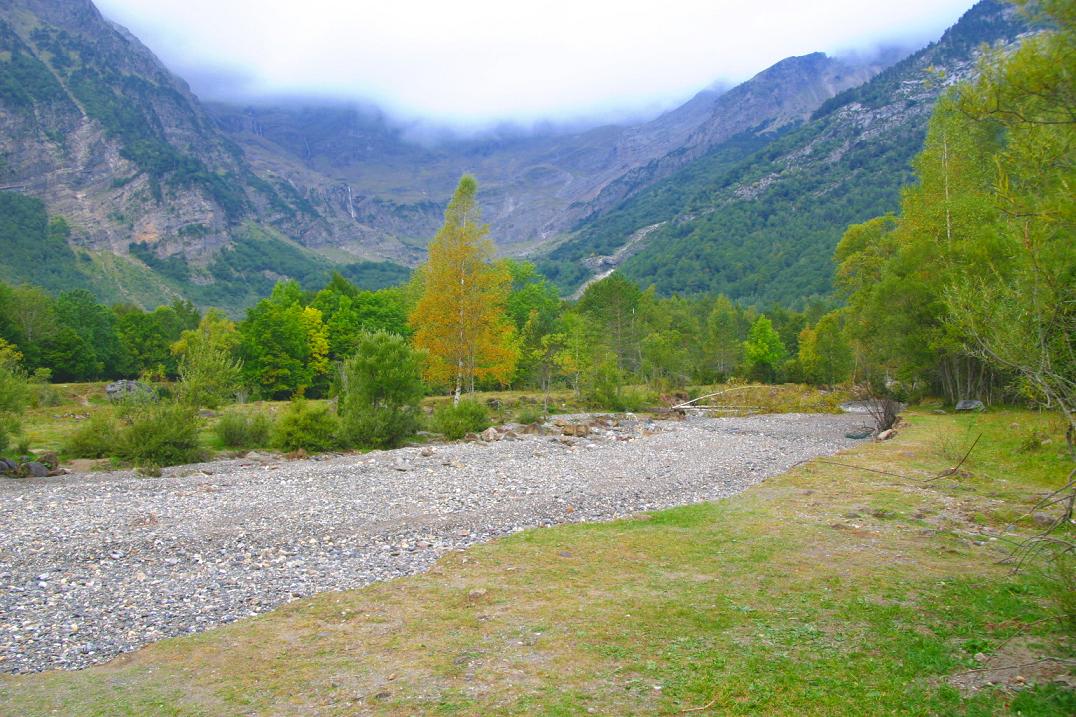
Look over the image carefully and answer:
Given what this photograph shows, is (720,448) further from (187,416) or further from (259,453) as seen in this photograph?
(187,416)

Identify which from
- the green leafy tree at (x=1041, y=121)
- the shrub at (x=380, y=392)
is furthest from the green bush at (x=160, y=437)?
the green leafy tree at (x=1041, y=121)

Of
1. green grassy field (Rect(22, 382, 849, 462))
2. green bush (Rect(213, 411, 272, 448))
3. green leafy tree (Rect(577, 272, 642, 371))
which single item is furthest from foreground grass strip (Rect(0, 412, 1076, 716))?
green leafy tree (Rect(577, 272, 642, 371))

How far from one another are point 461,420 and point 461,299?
8.11 meters

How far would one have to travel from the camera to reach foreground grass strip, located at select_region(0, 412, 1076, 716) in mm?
5809

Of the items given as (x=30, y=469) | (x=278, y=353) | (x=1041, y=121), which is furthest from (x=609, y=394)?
(x=1041, y=121)

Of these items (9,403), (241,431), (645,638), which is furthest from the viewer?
(241,431)

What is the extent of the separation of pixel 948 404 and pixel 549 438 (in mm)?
21580

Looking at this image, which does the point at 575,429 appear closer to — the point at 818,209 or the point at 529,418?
the point at 529,418

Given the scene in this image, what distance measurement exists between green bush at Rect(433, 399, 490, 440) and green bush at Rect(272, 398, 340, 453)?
520cm

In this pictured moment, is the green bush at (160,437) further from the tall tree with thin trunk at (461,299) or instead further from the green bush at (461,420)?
the tall tree with thin trunk at (461,299)

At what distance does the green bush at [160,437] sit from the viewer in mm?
22078

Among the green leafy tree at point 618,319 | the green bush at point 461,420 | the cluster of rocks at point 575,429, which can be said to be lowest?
the cluster of rocks at point 575,429

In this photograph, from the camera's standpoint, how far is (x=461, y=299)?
113 feet

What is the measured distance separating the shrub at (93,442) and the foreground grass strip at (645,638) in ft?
60.2
